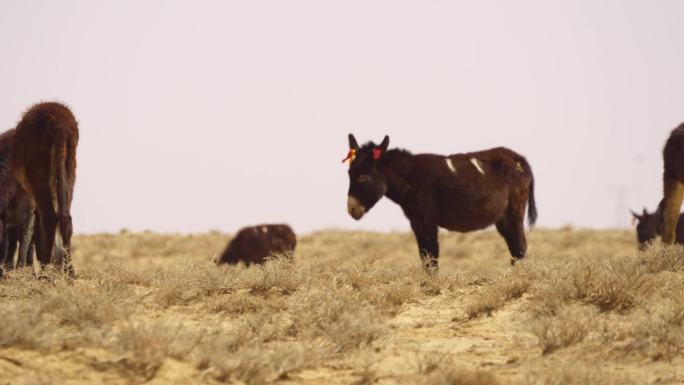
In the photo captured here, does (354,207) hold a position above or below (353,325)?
above

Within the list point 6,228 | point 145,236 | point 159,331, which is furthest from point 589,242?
point 159,331

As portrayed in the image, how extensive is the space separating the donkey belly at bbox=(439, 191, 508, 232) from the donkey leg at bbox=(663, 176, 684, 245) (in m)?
2.43

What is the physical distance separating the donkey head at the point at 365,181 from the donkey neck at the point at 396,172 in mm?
68

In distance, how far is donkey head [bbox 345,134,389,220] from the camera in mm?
11062

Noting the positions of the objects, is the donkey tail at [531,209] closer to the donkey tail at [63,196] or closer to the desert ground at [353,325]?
the desert ground at [353,325]

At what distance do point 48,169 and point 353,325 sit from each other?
14.8 ft

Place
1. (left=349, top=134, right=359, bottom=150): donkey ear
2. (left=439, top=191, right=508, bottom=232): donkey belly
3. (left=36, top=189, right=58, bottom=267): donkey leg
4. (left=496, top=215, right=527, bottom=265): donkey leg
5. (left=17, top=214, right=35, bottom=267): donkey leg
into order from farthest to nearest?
(left=496, top=215, right=527, bottom=265): donkey leg
(left=349, top=134, right=359, bottom=150): donkey ear
(left=439, top=191, right=508, bottom=232): donkey belly
(left=17, top=214, right=35, bottom=267): donkey leg
(left=36, top=189, right=58, bottom=267): donkey leg

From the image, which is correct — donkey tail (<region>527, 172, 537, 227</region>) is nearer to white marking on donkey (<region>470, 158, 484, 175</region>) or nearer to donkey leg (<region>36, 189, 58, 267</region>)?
white marking on donkey (<region>470, 158, 484, 175</region>)

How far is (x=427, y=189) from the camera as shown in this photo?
11039mm

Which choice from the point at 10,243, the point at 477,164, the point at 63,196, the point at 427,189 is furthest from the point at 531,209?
the point at 10,243

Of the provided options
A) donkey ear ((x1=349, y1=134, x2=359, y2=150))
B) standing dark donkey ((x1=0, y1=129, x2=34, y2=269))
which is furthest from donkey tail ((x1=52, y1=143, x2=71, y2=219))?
donkey ear ((x1=349, y1=134, x2=359, y2=150))

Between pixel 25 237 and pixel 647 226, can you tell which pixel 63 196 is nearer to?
pixel 25 237

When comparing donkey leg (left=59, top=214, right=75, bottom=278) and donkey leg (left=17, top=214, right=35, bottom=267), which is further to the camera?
donkey leg (left=17, top=214, right=35, bottom=267)

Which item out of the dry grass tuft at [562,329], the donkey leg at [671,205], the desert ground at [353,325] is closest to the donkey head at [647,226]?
the donkey leg at [671,205]
